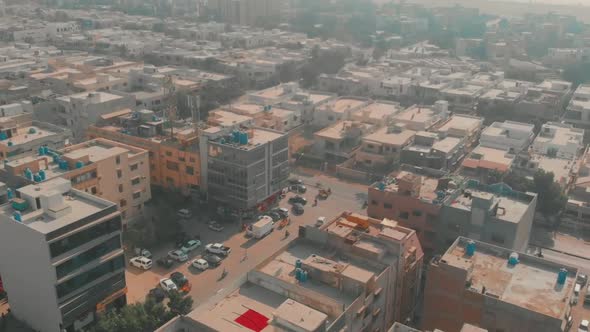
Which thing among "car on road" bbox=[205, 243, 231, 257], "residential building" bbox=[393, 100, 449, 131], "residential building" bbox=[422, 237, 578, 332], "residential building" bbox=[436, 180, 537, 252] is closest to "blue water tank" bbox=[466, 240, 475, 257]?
"residential building" bbox=[422, 237, 578, 332]

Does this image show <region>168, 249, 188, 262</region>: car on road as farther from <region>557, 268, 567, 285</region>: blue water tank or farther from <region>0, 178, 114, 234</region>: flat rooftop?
<region>557, 268, 567, 285</region>: blue water tank

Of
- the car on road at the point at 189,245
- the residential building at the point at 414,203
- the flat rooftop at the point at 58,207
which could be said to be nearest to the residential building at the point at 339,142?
the residential building at the point at 414,203

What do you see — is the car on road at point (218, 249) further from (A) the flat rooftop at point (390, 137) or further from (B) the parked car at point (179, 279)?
(A) the flat rooftop at point (390, 137)

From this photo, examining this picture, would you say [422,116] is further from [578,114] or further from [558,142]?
[578,114]

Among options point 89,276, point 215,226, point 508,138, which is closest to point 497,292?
point 89,276

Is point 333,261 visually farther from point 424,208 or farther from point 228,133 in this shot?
point 228,133

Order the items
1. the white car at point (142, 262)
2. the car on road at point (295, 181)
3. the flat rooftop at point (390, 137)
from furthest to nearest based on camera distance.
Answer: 1. the flat rooftop at point (390, 137)
2. the car on road at point (295, 181)
3. the white car at point (142, 262)
